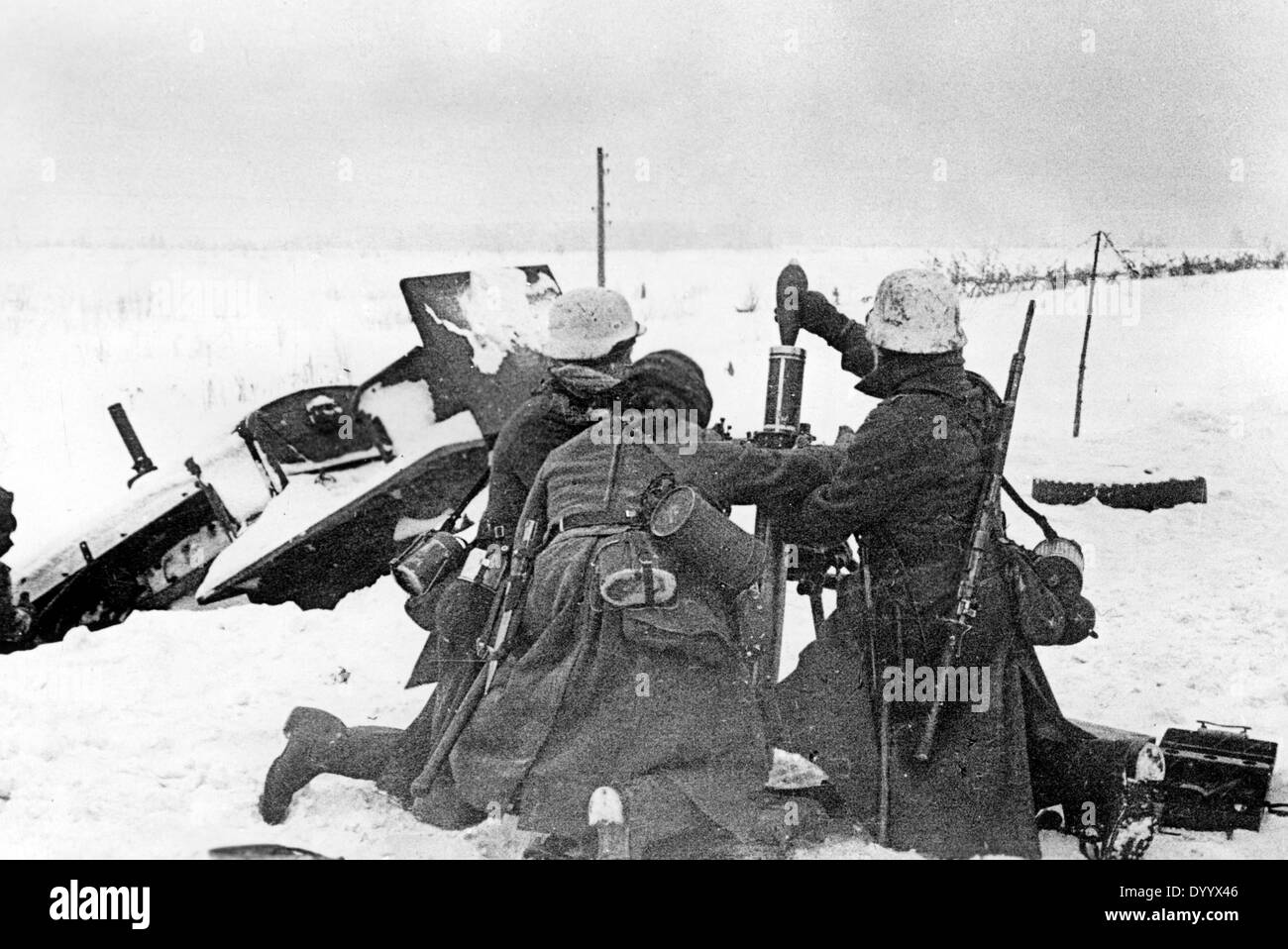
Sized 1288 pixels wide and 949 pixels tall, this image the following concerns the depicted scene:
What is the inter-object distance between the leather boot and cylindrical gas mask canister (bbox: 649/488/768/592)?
1.42 metres

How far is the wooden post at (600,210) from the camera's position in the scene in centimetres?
649

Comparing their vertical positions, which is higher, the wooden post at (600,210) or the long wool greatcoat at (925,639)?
the wooden post at (600,210)

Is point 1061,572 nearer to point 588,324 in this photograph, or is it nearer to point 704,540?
point 704,540

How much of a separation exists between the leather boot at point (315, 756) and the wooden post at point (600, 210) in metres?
3.17

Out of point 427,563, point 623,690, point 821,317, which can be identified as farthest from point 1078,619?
point 427,563

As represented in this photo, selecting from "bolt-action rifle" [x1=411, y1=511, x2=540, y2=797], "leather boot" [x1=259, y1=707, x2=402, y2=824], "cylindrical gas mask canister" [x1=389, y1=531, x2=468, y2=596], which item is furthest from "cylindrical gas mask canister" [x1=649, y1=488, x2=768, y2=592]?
"leather boot" [x1=259, y1=707, x2=402, y2=824]

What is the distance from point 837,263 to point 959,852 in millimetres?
4945

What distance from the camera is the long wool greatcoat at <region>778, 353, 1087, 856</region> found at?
163 inches

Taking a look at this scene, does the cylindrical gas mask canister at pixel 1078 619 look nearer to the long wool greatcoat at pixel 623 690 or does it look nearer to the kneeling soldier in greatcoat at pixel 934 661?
the kneeling soldier in greatcoat at pixel 934 661

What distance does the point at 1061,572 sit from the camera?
4.31m

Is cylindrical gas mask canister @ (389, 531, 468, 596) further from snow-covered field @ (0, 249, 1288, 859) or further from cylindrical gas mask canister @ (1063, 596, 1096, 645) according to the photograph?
cylindrical gas mask canister @ (1063, 596, 1096, 645)

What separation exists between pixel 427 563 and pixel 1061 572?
2.20m

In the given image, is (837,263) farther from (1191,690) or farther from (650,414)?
(650,414)

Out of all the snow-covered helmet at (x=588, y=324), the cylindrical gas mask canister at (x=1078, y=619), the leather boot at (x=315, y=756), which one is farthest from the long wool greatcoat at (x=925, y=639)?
the leather boot at (x=315, y=756)
